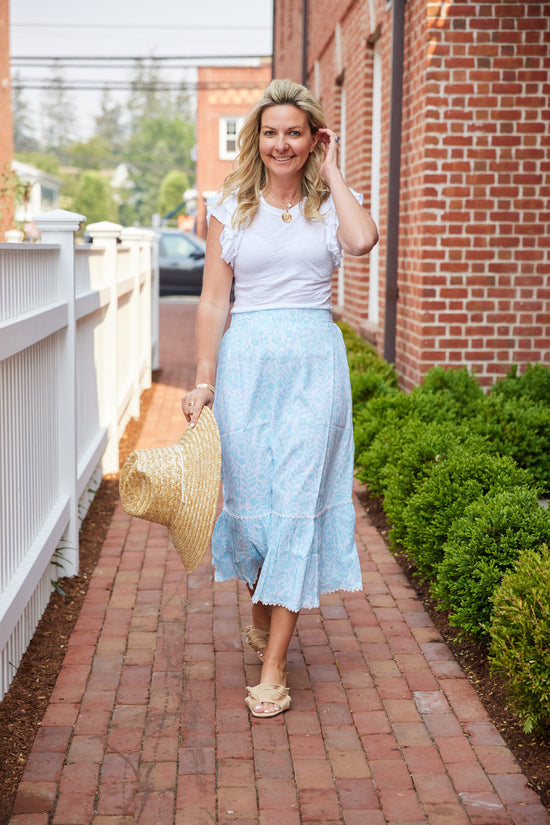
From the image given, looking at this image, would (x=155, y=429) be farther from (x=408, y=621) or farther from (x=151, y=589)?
(x=408, y=621)

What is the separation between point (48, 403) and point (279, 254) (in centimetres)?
149

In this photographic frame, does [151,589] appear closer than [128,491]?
No

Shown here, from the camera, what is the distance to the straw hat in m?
3.29

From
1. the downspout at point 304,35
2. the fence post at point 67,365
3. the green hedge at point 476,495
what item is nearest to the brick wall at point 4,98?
the downspout at point 304,35

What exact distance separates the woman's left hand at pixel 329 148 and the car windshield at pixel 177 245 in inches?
877

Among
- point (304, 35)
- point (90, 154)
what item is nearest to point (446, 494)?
point (304, 35)

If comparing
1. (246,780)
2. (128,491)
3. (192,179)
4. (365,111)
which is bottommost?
(246,780)

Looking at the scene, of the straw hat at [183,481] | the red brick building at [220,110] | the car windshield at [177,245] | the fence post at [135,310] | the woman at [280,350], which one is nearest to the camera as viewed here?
the straw hat at [183,481]

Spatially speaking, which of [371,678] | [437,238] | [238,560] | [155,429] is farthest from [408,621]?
[155,429]

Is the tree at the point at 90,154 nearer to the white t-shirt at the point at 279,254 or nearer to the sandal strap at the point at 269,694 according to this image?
the white t-shirt at the point at 279,254

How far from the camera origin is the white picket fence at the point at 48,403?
3.53 meters

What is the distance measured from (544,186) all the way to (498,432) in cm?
202

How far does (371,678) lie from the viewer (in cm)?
373

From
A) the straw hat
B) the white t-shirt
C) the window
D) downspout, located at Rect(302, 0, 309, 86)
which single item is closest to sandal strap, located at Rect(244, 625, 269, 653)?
the straw hat
